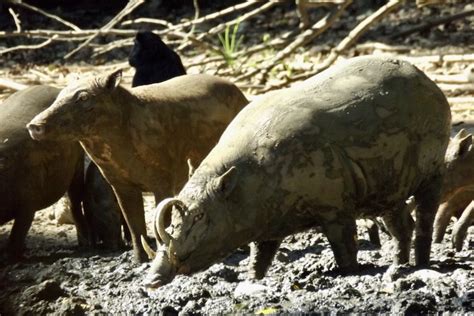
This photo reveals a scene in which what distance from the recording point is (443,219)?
969cm

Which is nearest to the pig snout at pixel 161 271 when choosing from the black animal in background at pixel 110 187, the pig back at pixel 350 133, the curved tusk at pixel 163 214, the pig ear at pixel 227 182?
the curved tusk at pixel 163 214

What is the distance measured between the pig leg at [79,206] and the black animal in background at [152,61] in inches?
41.3

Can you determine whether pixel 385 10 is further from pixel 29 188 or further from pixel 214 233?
pixel 214 233

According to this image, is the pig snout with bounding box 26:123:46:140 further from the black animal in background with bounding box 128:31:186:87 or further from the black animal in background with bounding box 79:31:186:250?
the black animal in background with bounding box 128:31:186:87

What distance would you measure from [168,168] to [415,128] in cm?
196

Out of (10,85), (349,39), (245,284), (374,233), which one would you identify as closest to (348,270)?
(245,284)

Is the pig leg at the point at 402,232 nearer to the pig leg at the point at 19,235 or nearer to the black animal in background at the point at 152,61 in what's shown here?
the pig leg at the point at 19,235

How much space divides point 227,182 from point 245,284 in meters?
0.90

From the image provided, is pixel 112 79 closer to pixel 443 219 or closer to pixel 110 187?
pixel 110 187

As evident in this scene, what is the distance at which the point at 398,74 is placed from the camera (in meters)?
7.89

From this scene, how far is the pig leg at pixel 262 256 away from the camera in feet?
26.3

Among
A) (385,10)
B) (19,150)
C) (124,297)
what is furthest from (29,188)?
(385,10)

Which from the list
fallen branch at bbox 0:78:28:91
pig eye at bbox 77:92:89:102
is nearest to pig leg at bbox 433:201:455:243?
pig eye at bbox 77:92:89:102

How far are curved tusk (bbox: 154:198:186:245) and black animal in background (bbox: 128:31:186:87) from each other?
456 cm
